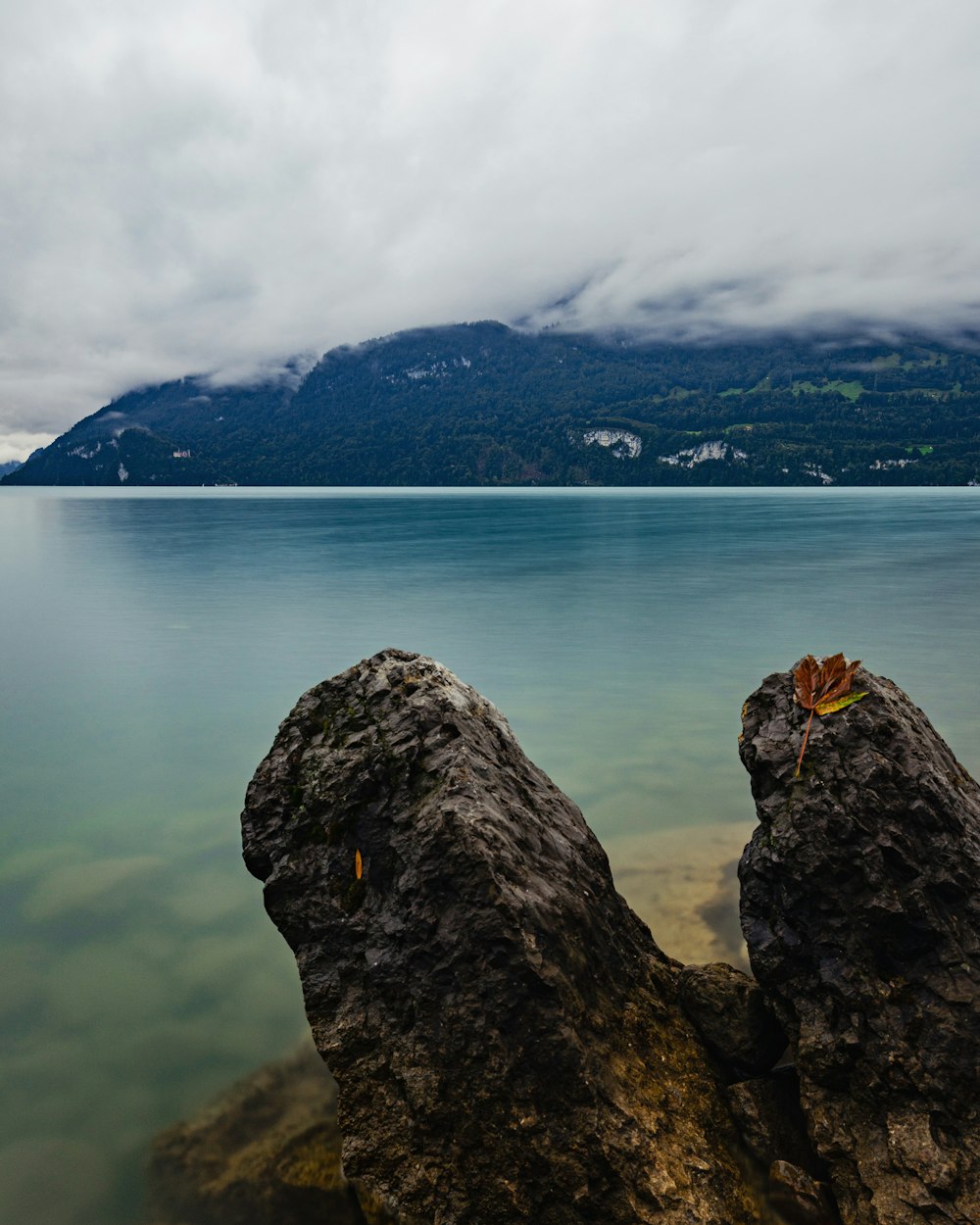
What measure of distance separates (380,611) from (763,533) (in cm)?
4775

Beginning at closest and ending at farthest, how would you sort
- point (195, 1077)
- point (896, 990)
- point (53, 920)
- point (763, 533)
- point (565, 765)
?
point (896, 990) → point (195, 1077) → point (53, 920) → point (565, 765) → point (763, 533)

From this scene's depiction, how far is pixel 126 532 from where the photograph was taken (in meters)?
72.4

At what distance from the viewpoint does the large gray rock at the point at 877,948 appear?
4.33 meters

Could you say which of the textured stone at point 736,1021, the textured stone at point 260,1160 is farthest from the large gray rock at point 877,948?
the textured stone at point 260,1160

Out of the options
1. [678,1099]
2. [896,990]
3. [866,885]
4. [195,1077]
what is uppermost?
[866,885]

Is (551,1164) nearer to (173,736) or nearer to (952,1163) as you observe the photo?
(952,1163)

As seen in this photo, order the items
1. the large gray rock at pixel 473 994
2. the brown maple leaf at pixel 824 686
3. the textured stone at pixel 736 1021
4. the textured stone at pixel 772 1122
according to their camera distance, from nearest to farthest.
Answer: the large gray rock at pixel 473 994 → the textured stone at pixel 772 1122 → the textured stone at pixel 736 1021 → the brown maple leaf at pixel 824 686

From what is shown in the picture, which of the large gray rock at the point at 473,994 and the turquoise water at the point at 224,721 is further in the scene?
the turquoise water at the point at 224,721

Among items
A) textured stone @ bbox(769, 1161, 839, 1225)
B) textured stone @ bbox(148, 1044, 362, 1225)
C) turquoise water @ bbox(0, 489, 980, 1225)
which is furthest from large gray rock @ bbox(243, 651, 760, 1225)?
turquoise water @ bbox(0, 489, 980, 1225)

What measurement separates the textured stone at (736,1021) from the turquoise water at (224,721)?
11.9ft

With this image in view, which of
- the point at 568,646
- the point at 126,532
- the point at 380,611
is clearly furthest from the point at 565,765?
the point at 126,532

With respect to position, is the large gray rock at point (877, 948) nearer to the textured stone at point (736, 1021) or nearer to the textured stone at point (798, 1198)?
the textured stone at point (798, 1198)

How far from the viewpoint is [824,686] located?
18.5 feet

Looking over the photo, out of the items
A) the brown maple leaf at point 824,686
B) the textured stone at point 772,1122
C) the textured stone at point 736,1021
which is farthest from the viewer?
the brown maple leaf at point 824,686
